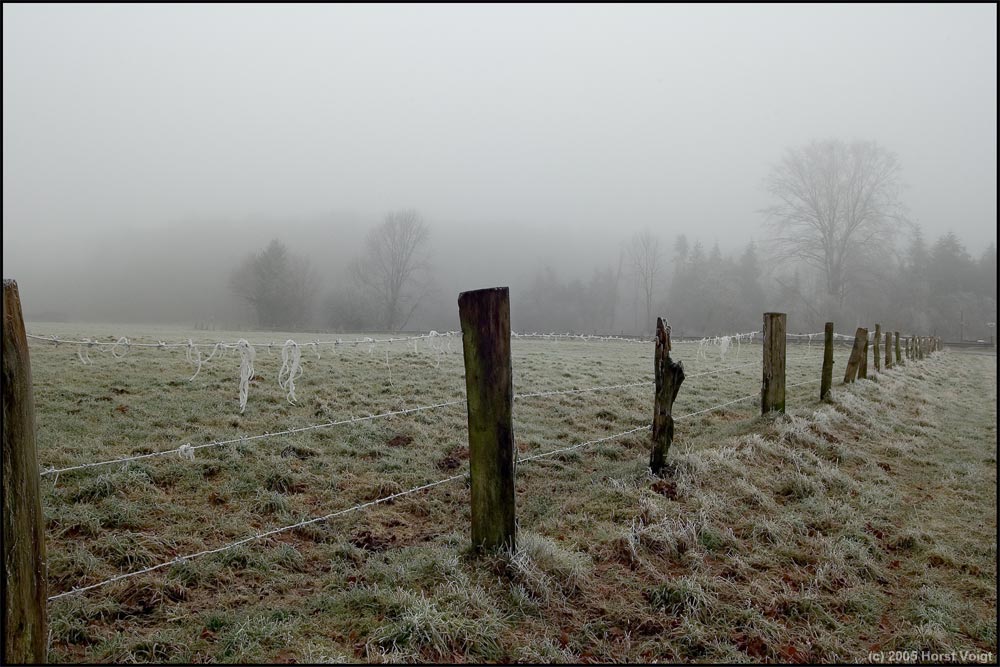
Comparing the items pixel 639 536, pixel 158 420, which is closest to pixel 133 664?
pixel 639 536

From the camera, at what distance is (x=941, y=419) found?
9.02 meters

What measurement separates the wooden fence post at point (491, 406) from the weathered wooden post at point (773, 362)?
191 inches

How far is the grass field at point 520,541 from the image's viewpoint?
8.93 ft

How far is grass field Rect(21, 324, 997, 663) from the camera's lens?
8.93 feet

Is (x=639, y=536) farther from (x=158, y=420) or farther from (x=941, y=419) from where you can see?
(x=941, y=419)

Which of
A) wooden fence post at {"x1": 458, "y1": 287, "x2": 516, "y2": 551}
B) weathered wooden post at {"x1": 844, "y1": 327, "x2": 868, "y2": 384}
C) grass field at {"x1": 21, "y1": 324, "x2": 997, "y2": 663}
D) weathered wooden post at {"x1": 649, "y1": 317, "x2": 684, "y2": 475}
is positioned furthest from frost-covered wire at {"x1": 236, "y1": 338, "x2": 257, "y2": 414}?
weathered wooden post at {"x1": 844, "y1": 327, "x2": 868, "y2": 384}

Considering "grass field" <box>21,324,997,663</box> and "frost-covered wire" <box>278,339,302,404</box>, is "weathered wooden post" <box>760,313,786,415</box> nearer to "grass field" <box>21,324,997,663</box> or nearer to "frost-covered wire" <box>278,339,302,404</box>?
"grass field" <box>21,324,997,663</box>

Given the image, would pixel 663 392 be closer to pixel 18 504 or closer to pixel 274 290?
pixel 18 504

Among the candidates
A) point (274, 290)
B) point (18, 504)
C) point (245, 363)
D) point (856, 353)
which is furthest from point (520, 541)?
point (274, 290)

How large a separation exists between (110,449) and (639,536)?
5166 mm

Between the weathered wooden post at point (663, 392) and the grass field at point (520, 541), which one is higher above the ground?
the weathered wooden post at point (663, 392)

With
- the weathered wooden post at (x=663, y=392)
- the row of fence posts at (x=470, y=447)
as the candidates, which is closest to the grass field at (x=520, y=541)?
the weathered wooden post at (x=663, y=392)

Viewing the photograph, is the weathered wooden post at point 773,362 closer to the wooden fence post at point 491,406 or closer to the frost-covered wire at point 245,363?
the wooden fence post at point 491,406

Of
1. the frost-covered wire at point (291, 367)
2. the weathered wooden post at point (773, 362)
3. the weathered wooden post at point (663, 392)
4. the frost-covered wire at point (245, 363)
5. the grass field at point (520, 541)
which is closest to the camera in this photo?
the grass field at point (520, 541)
